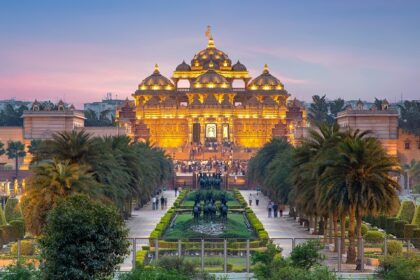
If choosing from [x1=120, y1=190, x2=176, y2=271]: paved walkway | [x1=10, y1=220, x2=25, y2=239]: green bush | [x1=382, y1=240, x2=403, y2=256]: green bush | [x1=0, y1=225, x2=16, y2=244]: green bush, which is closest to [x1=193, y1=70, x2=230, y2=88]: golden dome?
[x1=120, y1=190, x2=176, y2=271]: paved walkway

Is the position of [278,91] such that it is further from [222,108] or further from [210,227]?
[210,227]

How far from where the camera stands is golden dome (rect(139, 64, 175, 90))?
15862 cm

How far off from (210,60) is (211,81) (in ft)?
38.3

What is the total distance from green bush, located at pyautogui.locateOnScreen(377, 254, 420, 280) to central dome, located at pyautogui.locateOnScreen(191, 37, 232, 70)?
135m

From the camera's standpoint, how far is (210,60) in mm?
165000

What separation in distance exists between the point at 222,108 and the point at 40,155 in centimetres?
11146

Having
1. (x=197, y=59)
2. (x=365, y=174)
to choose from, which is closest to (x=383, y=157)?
(x=365, y=174)

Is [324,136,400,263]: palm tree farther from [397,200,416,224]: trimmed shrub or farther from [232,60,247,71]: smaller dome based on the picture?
[232,60,247,71]: smaller dome

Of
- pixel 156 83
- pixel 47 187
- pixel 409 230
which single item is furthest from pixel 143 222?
pixel 156 83

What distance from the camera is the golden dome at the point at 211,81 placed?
15362 cm

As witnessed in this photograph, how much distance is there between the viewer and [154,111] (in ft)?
491

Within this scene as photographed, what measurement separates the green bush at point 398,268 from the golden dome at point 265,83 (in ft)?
421

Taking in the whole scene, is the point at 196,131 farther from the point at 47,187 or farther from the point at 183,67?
the point at 47,187

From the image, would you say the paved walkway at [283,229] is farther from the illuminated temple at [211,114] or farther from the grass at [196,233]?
the illuminated temple at [211,114]
